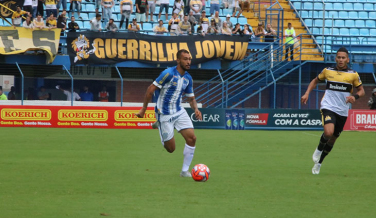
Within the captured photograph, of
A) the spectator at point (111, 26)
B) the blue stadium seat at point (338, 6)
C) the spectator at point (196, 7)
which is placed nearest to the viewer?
the spectator at point (111, 26)

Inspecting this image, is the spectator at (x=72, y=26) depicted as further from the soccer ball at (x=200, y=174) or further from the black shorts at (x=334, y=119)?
the soccer ball at (x=200, y=174)

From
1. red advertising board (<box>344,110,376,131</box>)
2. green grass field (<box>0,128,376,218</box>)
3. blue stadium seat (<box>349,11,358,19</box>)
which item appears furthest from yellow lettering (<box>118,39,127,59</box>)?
blue stadium seat (<box>349,11,358,19</box>)

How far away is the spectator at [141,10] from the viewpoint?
3089 centimetres

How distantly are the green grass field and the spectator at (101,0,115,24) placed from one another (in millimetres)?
14082

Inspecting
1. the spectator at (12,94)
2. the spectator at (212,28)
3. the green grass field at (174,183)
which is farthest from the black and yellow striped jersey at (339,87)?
the spectator at (212,28)

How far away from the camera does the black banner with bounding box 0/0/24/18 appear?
95.2ft

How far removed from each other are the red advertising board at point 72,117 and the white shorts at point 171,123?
15.8 meters

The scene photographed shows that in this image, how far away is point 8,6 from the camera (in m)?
29.2

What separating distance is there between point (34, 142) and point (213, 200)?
10.7 m

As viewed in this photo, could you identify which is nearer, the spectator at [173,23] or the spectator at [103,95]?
the spectator at [103,95]

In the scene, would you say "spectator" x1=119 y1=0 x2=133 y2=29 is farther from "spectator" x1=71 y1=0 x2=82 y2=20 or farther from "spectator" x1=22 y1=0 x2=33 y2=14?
"spectator" x1=22 y1=0 x2=33 y2=14

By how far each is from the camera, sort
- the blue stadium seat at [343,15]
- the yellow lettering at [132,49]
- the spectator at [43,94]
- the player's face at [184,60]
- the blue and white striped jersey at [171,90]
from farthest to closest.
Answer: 1. the blue stadium seat at [343,15]
2. the yellow lettering at [132,49]
3. the spectator at [43,94]
4. the blue and white striped jersey at [171,90]
5. the player's face at [184,60]

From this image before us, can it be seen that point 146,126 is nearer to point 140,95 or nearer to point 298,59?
point 140,95

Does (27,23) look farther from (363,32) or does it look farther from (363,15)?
(363,15)
